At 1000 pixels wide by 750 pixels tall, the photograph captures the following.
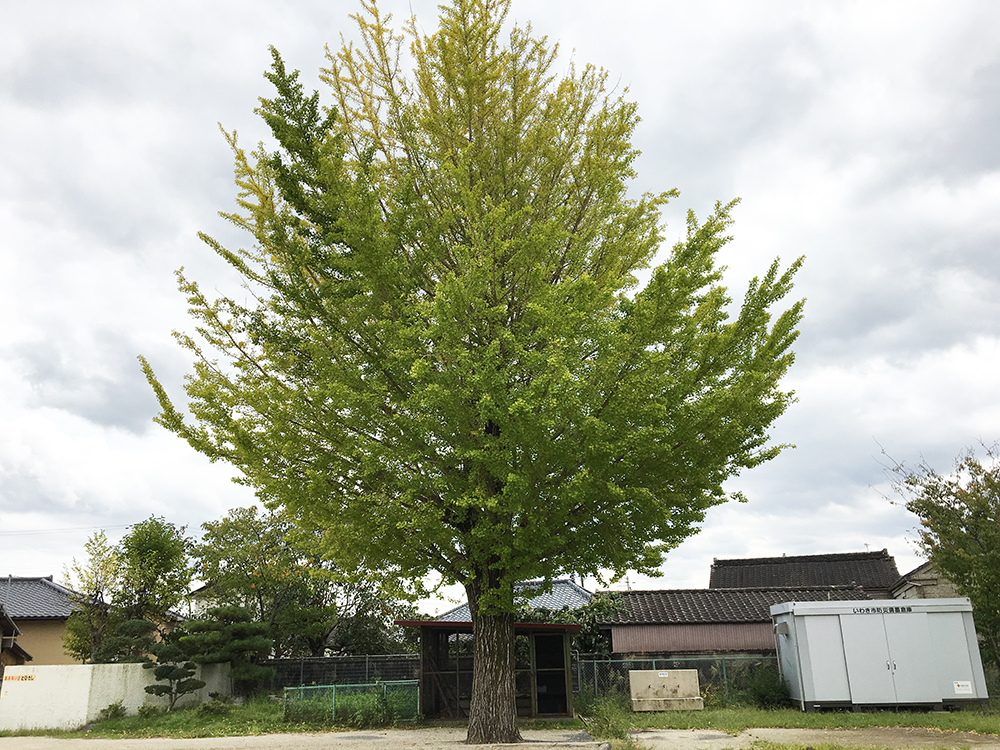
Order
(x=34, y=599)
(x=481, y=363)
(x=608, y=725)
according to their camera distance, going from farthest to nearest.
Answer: (x=34, y=599), (x=608, y=725), (x=481, y=363)

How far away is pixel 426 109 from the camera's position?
11109 millimetres

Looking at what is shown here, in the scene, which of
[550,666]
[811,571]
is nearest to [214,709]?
[550,666]

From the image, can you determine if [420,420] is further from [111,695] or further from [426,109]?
[111,695]

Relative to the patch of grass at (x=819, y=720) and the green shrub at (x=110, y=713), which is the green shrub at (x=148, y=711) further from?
the patch of grass at (x=819, y=720)

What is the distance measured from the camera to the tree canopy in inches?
316

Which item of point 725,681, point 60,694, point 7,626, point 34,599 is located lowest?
point 725,681

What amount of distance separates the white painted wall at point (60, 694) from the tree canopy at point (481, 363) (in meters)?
13.4

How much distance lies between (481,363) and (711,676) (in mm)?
16803

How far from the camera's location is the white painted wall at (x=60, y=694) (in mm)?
17812

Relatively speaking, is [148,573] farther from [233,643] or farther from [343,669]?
[343,669]

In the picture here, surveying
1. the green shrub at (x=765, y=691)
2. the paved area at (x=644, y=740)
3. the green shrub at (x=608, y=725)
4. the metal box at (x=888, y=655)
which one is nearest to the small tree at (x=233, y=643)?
the paved area at (x=644, y=740)

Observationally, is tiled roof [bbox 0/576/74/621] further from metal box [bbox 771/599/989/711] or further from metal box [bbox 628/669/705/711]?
metal box [bbox 771/599/989/711]

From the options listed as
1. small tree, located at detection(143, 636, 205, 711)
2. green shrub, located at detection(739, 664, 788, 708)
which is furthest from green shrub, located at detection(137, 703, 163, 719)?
green shrub, located at detection(739, 664, 788, 708)

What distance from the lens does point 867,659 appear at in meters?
17.1
